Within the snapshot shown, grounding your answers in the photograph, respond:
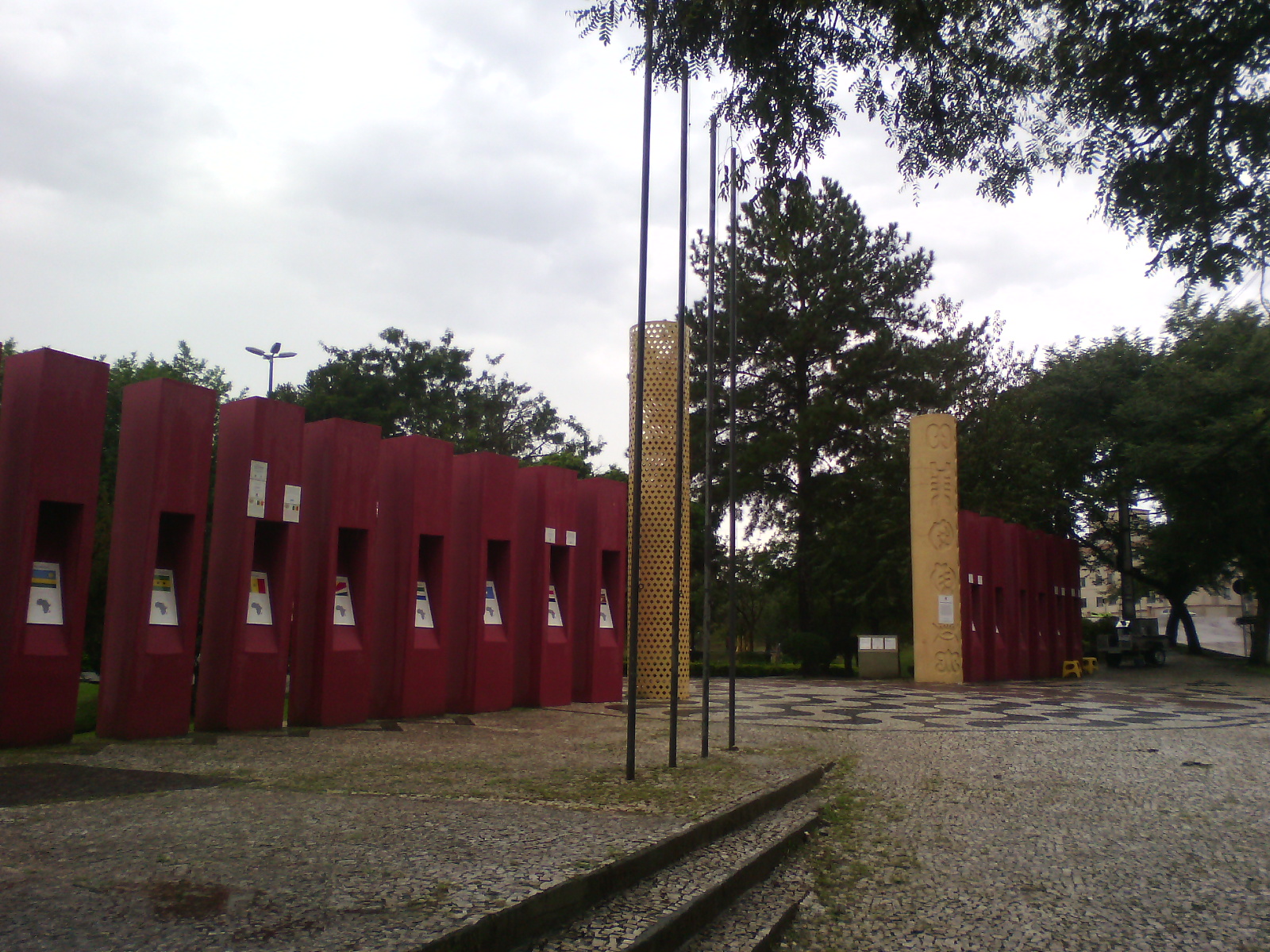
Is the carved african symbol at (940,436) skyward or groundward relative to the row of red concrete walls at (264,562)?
skyward

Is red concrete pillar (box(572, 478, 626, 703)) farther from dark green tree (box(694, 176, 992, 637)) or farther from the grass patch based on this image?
dark green tree (box(694, 176, 992, 637))

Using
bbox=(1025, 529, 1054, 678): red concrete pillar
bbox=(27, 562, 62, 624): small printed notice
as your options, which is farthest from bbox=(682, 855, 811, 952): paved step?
bbox=(1025, 529, 1054, 678): red concrete pillar

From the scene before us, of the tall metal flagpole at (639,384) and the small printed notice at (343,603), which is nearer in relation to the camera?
the tall metal flagpole at (639,384)

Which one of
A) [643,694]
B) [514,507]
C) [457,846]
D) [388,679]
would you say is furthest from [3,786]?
[643,694]

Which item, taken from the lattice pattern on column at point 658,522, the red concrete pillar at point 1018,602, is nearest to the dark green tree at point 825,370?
the red concrete pillar at point 1018,602

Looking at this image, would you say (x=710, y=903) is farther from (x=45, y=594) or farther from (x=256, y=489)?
(x=256, y=489)

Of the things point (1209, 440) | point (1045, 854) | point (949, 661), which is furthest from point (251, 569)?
point (1209, 440)

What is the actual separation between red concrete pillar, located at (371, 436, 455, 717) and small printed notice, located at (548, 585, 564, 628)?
2.11 metres

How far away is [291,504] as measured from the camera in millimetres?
9031

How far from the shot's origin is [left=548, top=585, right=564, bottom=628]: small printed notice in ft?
42.3

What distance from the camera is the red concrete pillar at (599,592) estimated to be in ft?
44.5

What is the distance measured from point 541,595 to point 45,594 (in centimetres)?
607

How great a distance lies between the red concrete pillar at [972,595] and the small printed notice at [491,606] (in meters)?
12.8

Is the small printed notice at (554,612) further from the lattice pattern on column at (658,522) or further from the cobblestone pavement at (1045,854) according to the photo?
the cobblestone pavement at (1045,854)
